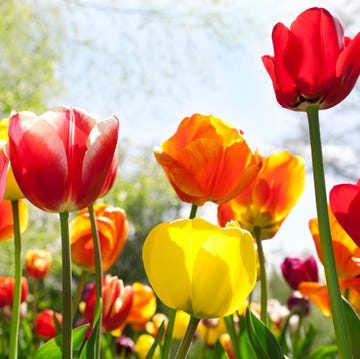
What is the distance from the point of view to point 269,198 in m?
0.84

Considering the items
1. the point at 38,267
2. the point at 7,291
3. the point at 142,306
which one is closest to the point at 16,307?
the point at 142,306

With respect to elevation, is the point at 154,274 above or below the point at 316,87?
below

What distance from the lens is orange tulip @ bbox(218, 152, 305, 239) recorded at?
2.70ft

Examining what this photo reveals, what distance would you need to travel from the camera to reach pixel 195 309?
50 centimetres

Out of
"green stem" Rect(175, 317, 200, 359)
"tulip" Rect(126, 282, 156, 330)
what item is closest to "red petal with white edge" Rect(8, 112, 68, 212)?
"green stem" Rect(175, 317, 200, 359)

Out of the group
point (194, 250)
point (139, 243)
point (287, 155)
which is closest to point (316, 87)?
point (194, 250)

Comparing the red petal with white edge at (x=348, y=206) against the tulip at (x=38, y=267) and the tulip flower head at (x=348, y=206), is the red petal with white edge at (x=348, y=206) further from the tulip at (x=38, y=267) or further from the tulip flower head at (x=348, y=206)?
the tulip at (x=38, y=267)

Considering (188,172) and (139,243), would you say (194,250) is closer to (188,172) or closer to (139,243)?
(188,172)

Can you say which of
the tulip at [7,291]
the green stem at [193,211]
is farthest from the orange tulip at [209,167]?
the tulip at [7,291]

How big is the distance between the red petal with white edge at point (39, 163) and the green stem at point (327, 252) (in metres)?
0.18

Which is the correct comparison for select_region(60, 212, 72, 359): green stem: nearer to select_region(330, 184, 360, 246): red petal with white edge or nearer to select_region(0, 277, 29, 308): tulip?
select_region(330, 184, 360, 246): red petal with white edge

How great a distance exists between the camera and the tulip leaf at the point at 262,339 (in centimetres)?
53

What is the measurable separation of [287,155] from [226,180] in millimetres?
230

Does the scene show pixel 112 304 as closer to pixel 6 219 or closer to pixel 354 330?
pixel 6 219
